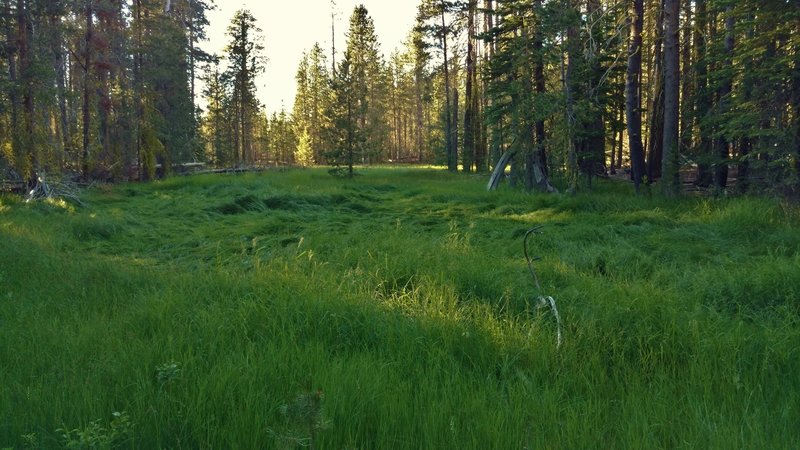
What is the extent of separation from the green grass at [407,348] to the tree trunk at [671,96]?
4915 millimetres

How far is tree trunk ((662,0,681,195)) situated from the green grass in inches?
193

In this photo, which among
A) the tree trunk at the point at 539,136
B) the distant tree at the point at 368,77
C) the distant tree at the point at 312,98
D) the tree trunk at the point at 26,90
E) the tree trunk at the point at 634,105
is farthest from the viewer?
the distant tree at the point at 312,98

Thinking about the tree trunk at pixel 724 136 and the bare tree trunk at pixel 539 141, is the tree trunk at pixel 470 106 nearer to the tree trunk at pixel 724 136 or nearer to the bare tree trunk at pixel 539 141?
the bare tree trunk at pixel 539 141

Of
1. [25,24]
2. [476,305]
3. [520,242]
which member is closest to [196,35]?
[25,24]

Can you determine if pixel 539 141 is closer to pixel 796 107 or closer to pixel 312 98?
pixel 796 107

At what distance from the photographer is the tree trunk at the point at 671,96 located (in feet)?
39.3

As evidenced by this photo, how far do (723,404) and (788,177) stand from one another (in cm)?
934

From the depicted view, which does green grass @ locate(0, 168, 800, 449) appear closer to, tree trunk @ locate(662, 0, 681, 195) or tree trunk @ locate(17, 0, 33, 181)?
tree trunk @ locate(662, 0, 681, 195)

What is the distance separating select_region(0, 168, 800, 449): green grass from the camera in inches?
103

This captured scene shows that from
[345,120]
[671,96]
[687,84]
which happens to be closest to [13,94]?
[345,120]

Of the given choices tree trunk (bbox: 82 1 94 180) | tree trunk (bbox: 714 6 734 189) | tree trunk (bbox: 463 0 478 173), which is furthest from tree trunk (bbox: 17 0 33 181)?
tree trunk (bbox: 463 0 478 173)

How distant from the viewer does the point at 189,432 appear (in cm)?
262

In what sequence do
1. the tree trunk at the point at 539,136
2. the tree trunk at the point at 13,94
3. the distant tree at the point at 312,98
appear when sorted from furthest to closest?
1. the distant tree at the point at 312,98
2. the tree trunk at the point at 539,136
3. the tree trunk at the point at 13,94

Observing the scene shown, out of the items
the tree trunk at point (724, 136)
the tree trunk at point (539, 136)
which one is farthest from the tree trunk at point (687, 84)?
the tree trunk at point (539, 136)
